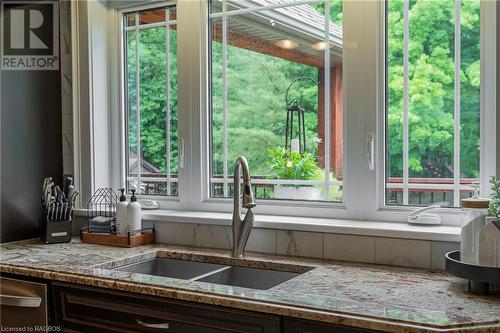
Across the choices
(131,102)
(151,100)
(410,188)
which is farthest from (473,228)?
(131,102)

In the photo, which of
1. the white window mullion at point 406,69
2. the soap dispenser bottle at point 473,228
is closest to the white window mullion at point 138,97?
the white window mullion at point 406,69

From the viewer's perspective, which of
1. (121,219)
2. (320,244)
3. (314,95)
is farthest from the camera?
(121,219)

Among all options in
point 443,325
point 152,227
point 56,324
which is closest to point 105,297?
point 56,324

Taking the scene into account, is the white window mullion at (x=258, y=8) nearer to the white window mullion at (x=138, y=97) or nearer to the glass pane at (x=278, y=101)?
the glass pane at (x=278, y=101)

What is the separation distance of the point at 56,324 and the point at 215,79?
1.33m

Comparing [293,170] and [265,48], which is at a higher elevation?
[265,48]

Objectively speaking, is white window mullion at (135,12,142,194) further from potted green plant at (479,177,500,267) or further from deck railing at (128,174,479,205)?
potted green plant at (479,177,500,267)

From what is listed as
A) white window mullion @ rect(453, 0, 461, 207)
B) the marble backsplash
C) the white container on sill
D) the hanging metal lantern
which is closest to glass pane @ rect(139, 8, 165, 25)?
the hanging metal lantern

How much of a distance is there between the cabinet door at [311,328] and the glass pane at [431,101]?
88cm

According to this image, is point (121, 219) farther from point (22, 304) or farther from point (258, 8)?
point (258, 8)

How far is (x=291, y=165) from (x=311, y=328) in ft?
3.46

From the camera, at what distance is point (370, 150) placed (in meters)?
2.08

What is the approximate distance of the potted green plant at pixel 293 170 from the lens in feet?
7.50

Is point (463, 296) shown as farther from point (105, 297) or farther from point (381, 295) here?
point (105, 297)
